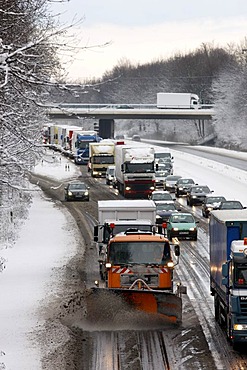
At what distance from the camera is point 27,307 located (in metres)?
25.6

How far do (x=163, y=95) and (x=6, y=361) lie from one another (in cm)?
12793

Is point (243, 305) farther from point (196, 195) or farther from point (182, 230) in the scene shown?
point (196, 195)

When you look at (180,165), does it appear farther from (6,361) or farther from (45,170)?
(6,361)

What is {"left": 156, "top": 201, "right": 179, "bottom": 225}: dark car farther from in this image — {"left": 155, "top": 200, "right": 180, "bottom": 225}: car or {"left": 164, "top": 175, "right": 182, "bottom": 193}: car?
{"left": 164, "top": 175, "right": 182, "bottom": 193}: car

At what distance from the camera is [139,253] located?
25.2m

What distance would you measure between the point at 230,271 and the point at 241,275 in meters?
0.45

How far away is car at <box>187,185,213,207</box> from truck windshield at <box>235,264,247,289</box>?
40.6 meters

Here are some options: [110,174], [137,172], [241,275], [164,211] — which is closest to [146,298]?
[241,275]

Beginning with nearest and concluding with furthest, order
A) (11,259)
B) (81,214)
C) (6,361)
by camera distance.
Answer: (6,361), (11,259), (81,214)

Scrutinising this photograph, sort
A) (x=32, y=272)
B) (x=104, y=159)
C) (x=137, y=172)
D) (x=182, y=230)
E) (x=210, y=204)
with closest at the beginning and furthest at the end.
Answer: (x=32, y=272), (x=182, y=230), (x=210, y=204), (x=137, y=172), (x=104, y=159)

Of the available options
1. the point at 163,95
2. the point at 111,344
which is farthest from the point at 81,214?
the point at 163,95

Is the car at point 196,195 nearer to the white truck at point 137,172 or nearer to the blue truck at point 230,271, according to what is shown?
the white truck at point 137,172

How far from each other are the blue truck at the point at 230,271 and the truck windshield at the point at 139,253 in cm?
133

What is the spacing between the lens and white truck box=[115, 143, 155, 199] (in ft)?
208
